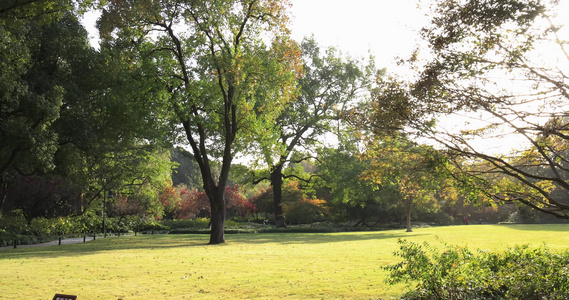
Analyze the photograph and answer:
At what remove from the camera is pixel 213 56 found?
19219 millimetres

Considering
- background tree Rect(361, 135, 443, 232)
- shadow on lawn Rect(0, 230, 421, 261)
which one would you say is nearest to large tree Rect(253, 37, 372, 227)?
shadow on lawn Rect(0, 230, 421, 261)

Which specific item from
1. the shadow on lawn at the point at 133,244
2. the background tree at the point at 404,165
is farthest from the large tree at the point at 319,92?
the background tree at the point at 404,165

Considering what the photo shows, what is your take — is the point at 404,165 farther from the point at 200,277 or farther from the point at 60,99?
the point at 60,99

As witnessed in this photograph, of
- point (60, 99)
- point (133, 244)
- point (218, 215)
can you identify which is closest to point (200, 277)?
point (60, 99)

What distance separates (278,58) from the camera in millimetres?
20812

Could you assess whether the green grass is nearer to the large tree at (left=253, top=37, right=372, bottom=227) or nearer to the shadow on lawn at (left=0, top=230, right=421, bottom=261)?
the shadow on lawn at (left=0, top=230, right=421, bottom=261)

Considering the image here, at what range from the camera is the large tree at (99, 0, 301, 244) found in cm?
1956

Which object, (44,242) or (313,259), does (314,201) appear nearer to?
(44,242)

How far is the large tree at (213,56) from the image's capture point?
19.6 m

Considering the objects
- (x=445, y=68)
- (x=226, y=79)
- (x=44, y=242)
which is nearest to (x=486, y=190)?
(x=445, y=68)

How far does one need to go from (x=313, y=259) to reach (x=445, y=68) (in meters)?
7.80

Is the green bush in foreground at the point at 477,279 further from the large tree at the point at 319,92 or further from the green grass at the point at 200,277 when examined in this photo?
the large tree at the point at 319,92

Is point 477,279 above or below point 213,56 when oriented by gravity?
below

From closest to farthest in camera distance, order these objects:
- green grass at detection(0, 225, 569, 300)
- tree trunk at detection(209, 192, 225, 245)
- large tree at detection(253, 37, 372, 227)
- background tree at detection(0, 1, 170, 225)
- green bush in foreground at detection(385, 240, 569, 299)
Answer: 1. green bush in foreground at detection(385, 240, 569, 299)
2. green grass at detection(0, 225, 569, 300)
3. background tree at detection(0, 1, 170, 225)
4. tree trunk at detection(209, 192, 225, 245)
5. large tree at detection(253, 37, 372, 227)
